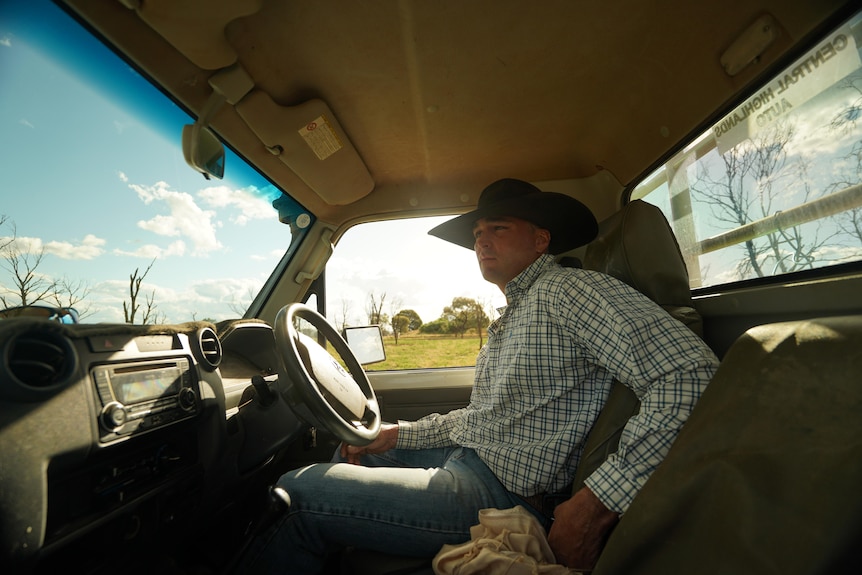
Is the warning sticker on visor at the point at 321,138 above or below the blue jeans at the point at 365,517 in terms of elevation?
above

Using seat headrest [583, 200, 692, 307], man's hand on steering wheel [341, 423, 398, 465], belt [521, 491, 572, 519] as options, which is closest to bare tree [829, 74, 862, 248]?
seat headrest [583, 200, 692, 307]

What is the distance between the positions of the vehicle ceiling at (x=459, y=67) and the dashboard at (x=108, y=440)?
899 mm

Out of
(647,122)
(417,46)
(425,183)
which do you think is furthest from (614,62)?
(425,183)

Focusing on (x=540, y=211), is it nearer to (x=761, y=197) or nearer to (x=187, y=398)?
(x=761, y=197)

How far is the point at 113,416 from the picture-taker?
98 cm

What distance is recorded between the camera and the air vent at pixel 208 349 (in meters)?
1.35

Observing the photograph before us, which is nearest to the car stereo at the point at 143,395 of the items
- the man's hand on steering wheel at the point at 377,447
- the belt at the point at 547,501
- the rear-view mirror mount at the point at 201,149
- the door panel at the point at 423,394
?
the man's hand on steering wheel at the point at 377,447

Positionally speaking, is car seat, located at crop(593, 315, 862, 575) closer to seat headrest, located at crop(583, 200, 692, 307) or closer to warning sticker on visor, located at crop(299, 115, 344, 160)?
seat headrest, located at crop(583, 200, 692, 307)

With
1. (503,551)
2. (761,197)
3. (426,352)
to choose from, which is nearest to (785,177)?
(761,197)

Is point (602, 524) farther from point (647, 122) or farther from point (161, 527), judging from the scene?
point (647, 122)

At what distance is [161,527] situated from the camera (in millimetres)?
1146

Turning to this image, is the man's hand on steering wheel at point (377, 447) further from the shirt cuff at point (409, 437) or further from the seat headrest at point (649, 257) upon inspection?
the seat headrest at point (649, 257)

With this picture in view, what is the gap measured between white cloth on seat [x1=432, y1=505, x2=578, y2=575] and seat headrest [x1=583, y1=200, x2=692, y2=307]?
81 centimetres

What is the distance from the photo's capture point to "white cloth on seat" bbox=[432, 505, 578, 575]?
3.04 ft
